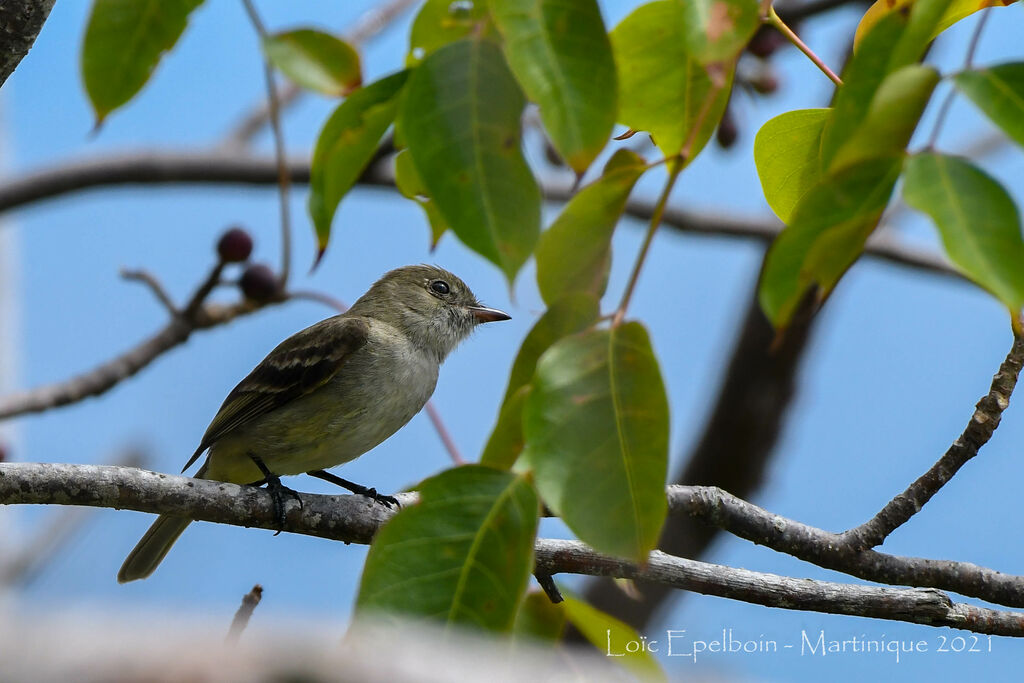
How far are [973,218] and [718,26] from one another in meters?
0.56

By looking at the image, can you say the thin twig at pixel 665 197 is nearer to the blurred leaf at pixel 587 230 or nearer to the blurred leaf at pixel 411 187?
the blurred leaf at pixel 587 230

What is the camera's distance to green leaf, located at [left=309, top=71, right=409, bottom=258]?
98.0 inches

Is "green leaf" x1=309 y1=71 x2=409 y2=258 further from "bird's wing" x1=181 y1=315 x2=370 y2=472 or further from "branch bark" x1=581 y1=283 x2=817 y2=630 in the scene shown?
"branch bark" x1=581 y1=283 x2=817 y2=630

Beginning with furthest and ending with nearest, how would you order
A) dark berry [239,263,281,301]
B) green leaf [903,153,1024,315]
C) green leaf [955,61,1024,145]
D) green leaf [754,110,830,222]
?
dark berry [239,263,281,301] → green leaf [754,110,830,222] → green leaf [955,61,1024,145] → green leaf [903,153,1024,315]

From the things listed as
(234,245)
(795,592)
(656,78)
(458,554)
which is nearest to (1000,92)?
(656,78)

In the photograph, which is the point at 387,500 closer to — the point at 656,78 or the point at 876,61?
the point at 656,78

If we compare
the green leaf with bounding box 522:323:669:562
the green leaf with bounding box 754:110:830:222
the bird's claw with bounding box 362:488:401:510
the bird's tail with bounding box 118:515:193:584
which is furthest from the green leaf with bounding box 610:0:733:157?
the bird's tail with bounding box 118:515:193:584

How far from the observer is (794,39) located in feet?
7.63

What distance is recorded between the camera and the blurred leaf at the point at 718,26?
6.28 feet

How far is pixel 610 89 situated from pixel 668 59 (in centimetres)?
31

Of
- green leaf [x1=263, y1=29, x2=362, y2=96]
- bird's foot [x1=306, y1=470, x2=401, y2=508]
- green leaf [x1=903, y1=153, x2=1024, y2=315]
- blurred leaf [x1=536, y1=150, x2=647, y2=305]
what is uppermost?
green leaf [x1=903, y1=153, x2=1024, y2=315]

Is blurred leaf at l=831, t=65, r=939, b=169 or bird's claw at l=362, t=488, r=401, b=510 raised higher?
blurred leaf at l=831, t=65, r=939, b=169

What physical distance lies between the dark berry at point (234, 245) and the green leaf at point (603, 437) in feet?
10.7

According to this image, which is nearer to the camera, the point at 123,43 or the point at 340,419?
the point at 123,43
